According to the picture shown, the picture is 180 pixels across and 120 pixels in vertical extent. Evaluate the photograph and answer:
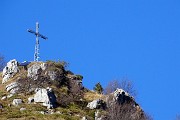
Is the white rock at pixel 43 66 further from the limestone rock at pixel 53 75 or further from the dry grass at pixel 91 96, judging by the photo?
the dry grass at pixel 91 96

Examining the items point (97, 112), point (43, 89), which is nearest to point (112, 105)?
point (97, 112)

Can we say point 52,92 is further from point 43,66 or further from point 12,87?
point 43,66

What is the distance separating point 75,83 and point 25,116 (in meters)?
19.3

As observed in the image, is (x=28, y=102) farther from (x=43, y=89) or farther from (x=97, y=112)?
(x=97, y=112)

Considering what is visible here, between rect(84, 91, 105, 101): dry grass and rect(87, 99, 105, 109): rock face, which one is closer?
rect(87, 99, 105, 109): rock face

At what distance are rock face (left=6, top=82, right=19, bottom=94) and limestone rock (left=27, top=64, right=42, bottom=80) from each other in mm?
3000

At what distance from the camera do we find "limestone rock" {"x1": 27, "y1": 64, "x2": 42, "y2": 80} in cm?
9762

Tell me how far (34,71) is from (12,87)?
15.5ft

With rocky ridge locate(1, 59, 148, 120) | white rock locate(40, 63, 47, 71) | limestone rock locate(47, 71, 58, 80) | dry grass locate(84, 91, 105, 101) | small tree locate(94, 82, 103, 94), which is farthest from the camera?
small tree locate(94, 82, 103, 94)

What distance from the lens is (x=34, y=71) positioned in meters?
98.4

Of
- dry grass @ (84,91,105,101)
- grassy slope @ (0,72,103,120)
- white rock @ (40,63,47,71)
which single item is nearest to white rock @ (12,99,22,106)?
grassy slope @ (0,72,103,120)

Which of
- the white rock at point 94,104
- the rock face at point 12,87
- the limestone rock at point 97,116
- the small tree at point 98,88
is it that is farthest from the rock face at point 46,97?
the small tree at point 98,88

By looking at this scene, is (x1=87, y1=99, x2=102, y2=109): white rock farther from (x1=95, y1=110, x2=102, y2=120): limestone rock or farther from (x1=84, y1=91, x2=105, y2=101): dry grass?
(x1=84, y1=91, x2=105, y2=101): dry grass

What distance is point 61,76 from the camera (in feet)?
326
